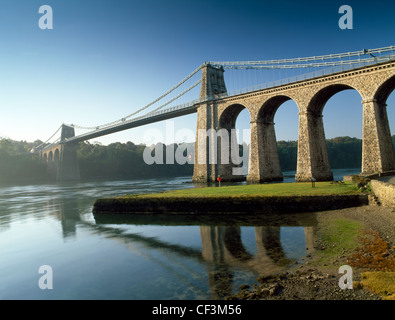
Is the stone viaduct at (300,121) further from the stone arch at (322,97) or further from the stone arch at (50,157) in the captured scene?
the stone arch at (50,157)

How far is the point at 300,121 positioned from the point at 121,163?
219 feet

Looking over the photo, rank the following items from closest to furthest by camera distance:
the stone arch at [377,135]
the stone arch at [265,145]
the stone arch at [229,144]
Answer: the stone arch at [377,135], the stone arch at [265,145], the stone arch at [229,144]

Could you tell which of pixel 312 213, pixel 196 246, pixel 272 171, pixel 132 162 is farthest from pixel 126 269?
pixel 132 162

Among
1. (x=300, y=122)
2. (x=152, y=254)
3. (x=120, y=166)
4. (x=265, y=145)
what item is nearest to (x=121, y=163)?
(x=120, y=166)

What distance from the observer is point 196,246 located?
29.0 ft

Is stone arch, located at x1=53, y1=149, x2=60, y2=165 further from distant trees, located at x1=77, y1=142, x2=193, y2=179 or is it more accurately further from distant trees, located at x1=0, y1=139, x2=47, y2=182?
distant trees, located at x1=77, y1=142, x2=193, y2=179

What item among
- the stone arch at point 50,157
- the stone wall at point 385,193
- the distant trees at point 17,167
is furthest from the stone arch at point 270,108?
the stone arch at point 50,157

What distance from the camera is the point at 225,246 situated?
27.6 ft

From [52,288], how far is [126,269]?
1.71 metres

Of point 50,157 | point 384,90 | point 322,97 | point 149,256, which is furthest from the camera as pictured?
point 50,157

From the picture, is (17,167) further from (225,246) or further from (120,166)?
(225,246)

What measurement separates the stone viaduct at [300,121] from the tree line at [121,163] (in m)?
39.5

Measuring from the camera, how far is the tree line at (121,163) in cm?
7562
